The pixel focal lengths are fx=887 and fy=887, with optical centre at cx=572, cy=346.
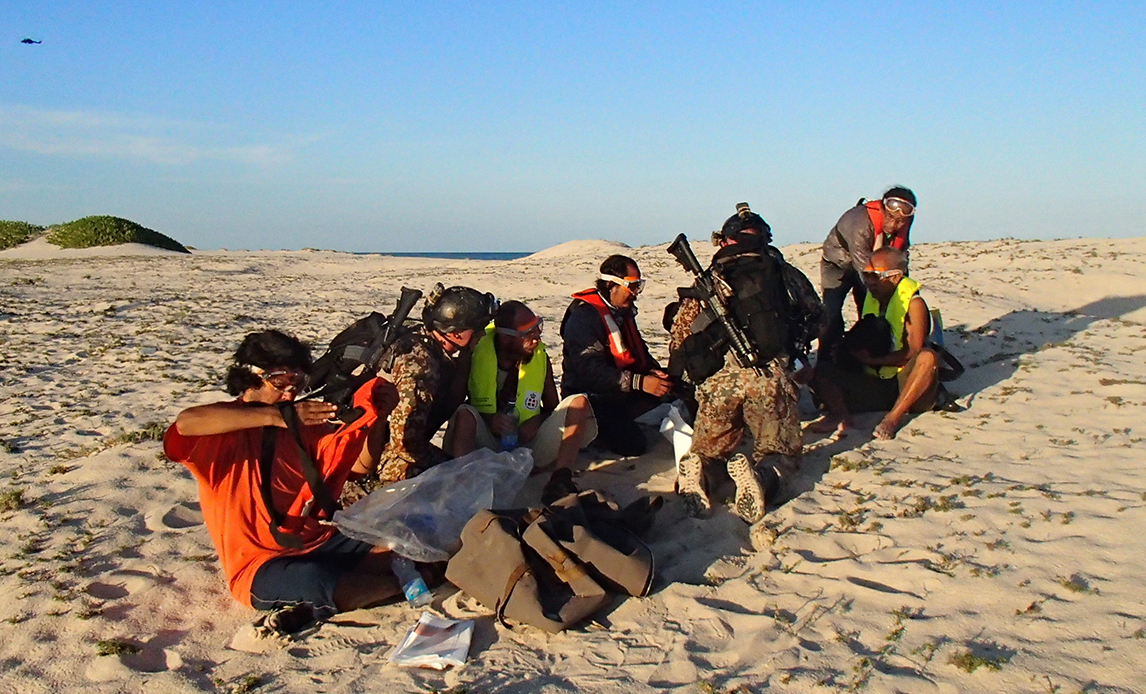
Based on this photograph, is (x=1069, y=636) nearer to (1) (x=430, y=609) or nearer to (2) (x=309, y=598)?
(1) (x=430, y=609)

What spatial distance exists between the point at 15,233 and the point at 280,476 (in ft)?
105

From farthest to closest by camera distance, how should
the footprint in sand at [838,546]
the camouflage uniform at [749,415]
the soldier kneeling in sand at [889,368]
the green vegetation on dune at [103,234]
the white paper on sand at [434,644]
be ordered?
the green vegetation on dune at [103,234]
the soldier kneeling in sand at [889,368]
the camouflage uniform at [749,415]
the footprint in sand at [838,546]
the white paper on sand at [434,644]

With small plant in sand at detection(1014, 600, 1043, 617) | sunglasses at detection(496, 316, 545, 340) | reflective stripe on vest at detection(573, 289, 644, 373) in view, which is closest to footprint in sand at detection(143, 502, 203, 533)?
sunglasses at detection(496, 316, 545, 340)

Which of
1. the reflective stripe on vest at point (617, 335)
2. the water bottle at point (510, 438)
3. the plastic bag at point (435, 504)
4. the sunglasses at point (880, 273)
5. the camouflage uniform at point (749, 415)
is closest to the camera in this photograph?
the plastic bag at point (435, 504)

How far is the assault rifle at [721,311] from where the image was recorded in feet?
17.4

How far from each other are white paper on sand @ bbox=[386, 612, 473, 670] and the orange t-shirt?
0.68 m

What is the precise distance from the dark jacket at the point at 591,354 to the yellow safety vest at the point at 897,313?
200 centimetres

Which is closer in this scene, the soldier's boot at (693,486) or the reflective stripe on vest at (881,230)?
the soldier's boot at (693,486)

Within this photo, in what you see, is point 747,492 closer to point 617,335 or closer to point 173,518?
point 617,335

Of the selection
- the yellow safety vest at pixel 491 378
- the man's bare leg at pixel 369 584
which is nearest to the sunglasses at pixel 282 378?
the man's bare leg at pixel 369 584

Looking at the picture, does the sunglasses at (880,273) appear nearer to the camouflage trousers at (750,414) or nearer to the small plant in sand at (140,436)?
the camouflage trousers at (750,414)

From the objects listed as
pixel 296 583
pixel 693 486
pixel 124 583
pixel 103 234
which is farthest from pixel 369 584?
pixel 103 234

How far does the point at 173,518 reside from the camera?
502cm

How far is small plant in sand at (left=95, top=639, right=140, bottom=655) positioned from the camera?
3.64 m
